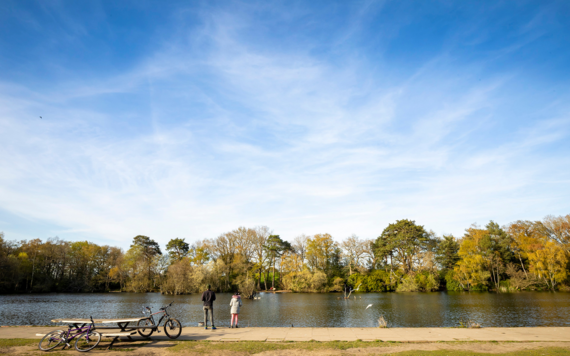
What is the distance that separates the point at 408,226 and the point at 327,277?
64.6ft

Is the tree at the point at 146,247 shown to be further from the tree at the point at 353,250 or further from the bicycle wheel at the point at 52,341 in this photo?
the bicycle wheel at the point at 52,341

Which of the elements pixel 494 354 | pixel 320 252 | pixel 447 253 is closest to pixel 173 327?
pixel 494 354

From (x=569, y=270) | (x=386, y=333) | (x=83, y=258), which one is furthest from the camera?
(x=83, y=258)

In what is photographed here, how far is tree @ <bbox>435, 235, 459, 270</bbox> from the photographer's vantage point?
62791 mm

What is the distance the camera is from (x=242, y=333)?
12.1 meters

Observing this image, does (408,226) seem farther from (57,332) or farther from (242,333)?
(57,332)

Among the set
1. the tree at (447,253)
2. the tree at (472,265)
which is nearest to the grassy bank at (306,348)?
the tree at (472,265)

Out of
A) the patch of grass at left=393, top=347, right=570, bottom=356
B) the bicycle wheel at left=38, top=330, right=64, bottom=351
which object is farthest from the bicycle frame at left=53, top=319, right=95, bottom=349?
the patch of grass at left=393, top=347, right=570, bottom=356

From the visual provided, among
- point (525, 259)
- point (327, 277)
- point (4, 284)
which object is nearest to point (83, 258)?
point (4, 284)

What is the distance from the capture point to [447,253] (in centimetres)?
6331

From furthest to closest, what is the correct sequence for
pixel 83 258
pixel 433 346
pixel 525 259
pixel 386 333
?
pixel 83 258
pixel 525 259
pixel 386 333
pixel 433 346

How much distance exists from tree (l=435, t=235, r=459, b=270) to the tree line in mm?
187

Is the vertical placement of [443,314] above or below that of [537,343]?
below

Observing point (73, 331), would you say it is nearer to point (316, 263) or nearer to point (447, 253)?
point (316, 263)
